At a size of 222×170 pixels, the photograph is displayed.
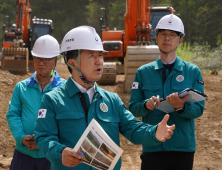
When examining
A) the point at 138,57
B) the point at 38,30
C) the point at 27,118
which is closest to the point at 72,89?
the point at 27,118

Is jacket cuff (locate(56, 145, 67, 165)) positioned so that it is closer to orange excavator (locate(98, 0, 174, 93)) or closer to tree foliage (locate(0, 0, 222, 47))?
orange excavator (locate(98, 0, 174, 93))

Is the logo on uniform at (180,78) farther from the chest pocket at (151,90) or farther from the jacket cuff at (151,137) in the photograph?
the jacket cuff at (151,137)

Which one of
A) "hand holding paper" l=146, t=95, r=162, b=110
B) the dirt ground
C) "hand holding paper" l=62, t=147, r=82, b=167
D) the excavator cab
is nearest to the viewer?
"hand holding paper" l=62, t=147, r=82, b=167

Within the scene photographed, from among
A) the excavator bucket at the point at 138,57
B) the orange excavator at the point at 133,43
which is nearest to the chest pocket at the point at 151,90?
the orange excavator at the point at 133,43

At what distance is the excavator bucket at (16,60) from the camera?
14797 mm

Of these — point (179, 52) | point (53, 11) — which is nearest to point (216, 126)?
point (179, 52)

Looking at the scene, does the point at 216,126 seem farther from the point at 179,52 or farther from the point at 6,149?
the point at 179,52

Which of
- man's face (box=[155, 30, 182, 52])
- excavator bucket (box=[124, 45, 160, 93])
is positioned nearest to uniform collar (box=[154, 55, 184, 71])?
man's face (box=[155, 30, 182, 52])

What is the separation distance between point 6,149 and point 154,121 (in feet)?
14.7

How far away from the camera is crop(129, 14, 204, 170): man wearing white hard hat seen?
10.7ft

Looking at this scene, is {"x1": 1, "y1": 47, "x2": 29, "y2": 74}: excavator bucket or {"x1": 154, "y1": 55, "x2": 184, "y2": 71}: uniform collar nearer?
{"x1": 154, "y1": 55, "x2": 184, "y2": 71}: uniform collar

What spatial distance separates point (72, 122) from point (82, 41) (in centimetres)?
59

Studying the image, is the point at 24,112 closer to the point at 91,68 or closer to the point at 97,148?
the point at 91,68

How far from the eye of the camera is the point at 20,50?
14.9 meters
